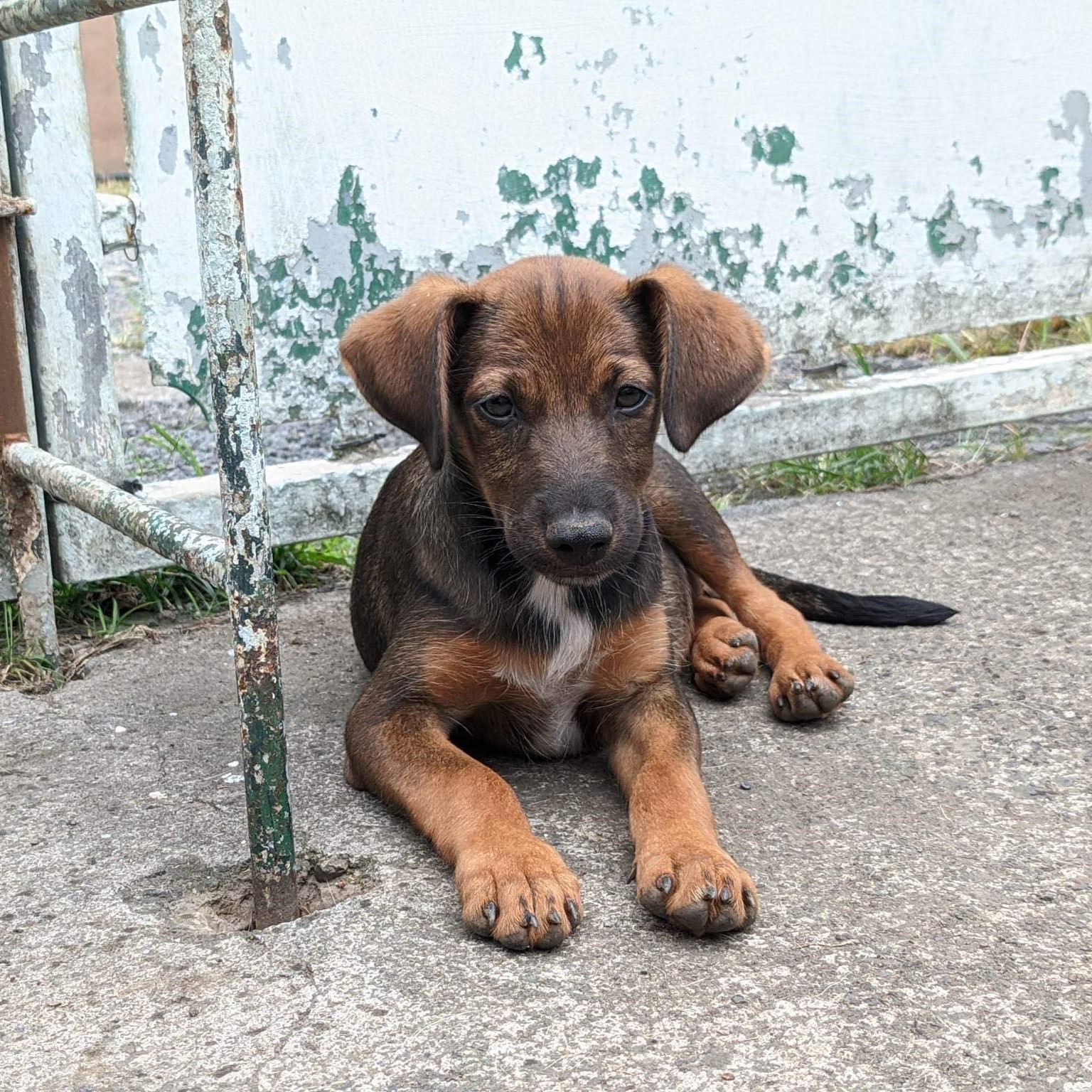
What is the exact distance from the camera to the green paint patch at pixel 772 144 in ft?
17.4

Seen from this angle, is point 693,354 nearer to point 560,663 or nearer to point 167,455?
point 560,663

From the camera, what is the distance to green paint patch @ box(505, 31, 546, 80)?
482cm

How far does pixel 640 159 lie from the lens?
5.12 metres

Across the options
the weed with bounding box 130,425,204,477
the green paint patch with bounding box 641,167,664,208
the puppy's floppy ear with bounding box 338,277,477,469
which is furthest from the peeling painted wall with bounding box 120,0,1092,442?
the puppy's floppy ear with bounding box 338,277,477,469

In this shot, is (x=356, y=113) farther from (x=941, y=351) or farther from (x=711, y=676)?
(x=941, y=351)

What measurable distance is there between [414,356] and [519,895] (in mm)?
1297

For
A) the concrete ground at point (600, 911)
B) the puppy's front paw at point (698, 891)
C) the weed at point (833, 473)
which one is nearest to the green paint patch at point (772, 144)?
the weed at point (833, 473)

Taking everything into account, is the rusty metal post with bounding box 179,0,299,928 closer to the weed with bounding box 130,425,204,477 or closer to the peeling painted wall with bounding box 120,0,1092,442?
the peeling painted wall with bounding box 120,0,1092,442

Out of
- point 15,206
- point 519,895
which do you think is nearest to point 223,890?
point 519,895

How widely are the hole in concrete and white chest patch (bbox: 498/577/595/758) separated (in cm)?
65

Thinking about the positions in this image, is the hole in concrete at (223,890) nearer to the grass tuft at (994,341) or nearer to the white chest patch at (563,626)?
the white chest patch at (563,626)

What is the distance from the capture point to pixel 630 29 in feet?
16.4

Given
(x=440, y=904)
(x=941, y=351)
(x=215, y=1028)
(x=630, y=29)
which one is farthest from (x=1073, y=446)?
(x=215, y=1028)

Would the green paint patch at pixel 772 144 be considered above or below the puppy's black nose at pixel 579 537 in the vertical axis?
above
